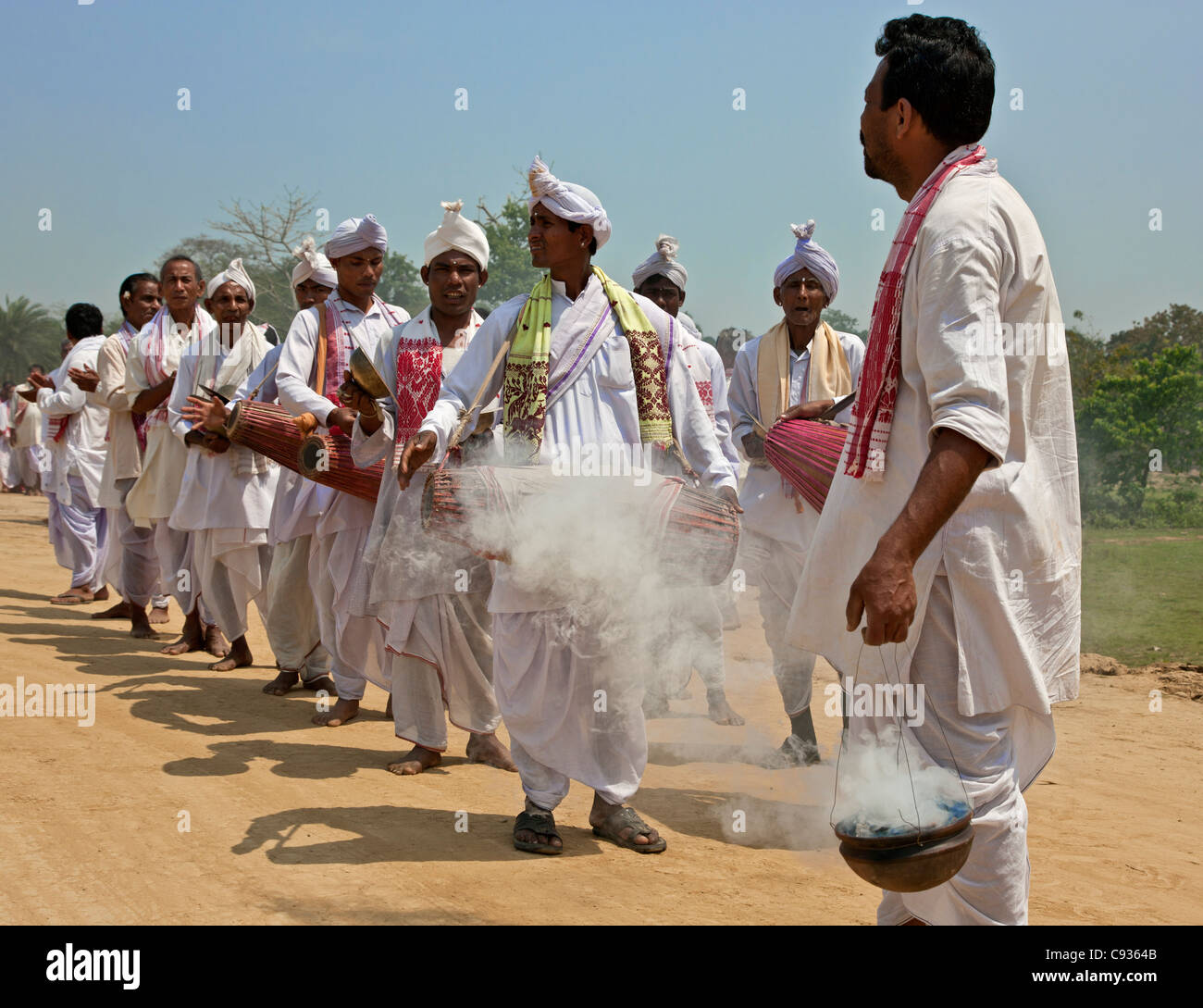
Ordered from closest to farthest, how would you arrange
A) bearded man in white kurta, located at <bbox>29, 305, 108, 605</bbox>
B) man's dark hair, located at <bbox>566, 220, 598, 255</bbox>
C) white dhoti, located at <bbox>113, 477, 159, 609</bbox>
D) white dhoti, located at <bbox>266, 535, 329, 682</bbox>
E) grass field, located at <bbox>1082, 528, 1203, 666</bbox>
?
man's dark hair, located at <bbox>566, 220, 598, 255</bbox> → white dhoti, located at <bbox>266, 535, 329, 682</bbox> → grass field, located at <bbox>1082, 528, 1203, 666</bbox> → white dhoti, located at <bbox>113, 477, 159, 609</bbox> → bearded man in white kurta, located at <bbox>29, 305, 108, 605</bbox>

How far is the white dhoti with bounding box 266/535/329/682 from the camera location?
764cm

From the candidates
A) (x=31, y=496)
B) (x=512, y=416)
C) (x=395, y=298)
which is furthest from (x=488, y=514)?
(x=395, y=298)

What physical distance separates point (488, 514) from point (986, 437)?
229 centimetres

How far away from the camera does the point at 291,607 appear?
7707 millimetres

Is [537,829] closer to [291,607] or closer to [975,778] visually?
[975,778]

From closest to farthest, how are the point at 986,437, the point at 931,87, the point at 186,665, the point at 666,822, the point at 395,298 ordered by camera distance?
the point at 986,437 < the point at 931,87 < the point at 666,822 < the point at 186,665 < the point at 395,298

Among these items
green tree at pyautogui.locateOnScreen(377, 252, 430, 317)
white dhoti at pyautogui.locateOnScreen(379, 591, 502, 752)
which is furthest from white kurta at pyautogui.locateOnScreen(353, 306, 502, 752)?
green tree at pyautogui.locateOnScreen(377, 252, 430, 317)

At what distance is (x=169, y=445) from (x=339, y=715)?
3531mm

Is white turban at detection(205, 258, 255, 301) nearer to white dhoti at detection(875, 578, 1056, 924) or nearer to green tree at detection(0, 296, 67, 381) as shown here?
white dhoti at detection(875, 578, 1056, 924)

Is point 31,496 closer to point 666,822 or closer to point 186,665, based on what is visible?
point 186,665

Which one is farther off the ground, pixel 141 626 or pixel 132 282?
pixel 132 282

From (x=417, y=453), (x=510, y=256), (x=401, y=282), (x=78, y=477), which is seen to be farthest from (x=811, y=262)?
(x=401, y=282)

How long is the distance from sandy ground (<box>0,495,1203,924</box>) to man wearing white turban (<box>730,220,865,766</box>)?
32.2 inches
